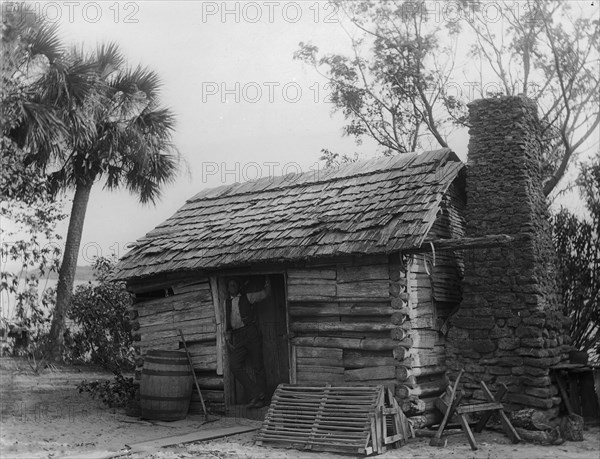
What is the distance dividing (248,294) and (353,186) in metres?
2.74

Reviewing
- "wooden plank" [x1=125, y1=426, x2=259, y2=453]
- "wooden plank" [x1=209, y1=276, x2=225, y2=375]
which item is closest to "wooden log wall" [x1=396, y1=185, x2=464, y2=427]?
"wooden plank" [x1=125, y1=426, x2=259, y2=453]

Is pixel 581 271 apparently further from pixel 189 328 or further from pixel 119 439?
pixel 119 439

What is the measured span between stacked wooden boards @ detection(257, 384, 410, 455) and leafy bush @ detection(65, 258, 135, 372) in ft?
30.5

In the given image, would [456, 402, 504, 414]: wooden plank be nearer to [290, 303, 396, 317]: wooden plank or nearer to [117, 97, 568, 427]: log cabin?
[117, 97, 568, 427]: log cabin

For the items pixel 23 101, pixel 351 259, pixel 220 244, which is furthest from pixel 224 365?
pixel 23 101

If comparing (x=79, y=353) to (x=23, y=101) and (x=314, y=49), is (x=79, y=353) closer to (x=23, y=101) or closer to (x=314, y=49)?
(x=23, y=101)

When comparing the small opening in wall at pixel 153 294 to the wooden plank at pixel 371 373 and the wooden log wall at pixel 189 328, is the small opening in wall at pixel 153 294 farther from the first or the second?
the wooden plank at pixel 371 373

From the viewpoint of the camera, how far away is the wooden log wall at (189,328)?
35.6 ft

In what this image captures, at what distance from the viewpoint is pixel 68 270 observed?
16.8 m

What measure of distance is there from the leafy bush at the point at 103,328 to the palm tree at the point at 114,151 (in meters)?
0.71

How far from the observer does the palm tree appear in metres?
16.1

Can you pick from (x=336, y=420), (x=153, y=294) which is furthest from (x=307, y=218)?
(x=153, y=294)

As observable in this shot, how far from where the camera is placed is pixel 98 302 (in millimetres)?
17359

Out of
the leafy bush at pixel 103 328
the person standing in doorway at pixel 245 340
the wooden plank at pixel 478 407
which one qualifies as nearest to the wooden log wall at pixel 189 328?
the person standing in doorway at pixel 245 340
